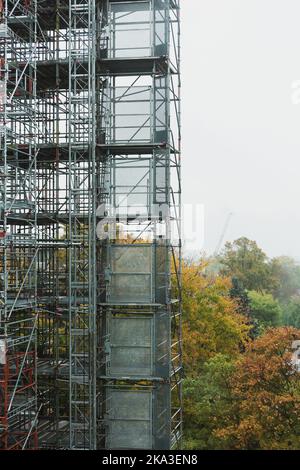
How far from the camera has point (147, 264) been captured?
48.9 feet

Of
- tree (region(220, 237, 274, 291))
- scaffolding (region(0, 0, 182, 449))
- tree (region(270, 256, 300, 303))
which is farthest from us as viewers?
tree (region(270, 256, 300, 303))

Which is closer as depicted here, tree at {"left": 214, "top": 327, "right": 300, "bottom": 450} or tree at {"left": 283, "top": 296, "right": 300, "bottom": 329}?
tree at {"left": 214, "top": 327, "right": 300, "bottom": 450}

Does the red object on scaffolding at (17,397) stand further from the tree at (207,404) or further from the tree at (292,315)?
the tree at (292,315)

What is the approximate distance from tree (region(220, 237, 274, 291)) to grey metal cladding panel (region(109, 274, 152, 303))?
30.5 meters

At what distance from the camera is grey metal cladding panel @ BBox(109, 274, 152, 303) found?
14859 millimetres

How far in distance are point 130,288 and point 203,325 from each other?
25.8 ft

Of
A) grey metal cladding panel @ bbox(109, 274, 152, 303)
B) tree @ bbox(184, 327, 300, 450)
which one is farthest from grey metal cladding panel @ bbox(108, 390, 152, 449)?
tree @ bbox(184, 327, 300, 450)

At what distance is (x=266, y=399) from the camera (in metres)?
16.5

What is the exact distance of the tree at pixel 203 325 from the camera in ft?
71.3

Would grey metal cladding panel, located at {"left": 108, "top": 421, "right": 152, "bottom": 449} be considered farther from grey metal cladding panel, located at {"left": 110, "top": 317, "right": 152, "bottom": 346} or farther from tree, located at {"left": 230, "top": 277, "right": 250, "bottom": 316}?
tree, located at {"left": 230, "top": 277, "right": 250, "bottom": 316}

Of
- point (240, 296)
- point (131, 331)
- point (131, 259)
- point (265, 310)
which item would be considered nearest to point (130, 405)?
point (131, 331)

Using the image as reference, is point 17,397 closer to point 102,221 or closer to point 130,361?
point 130,361
